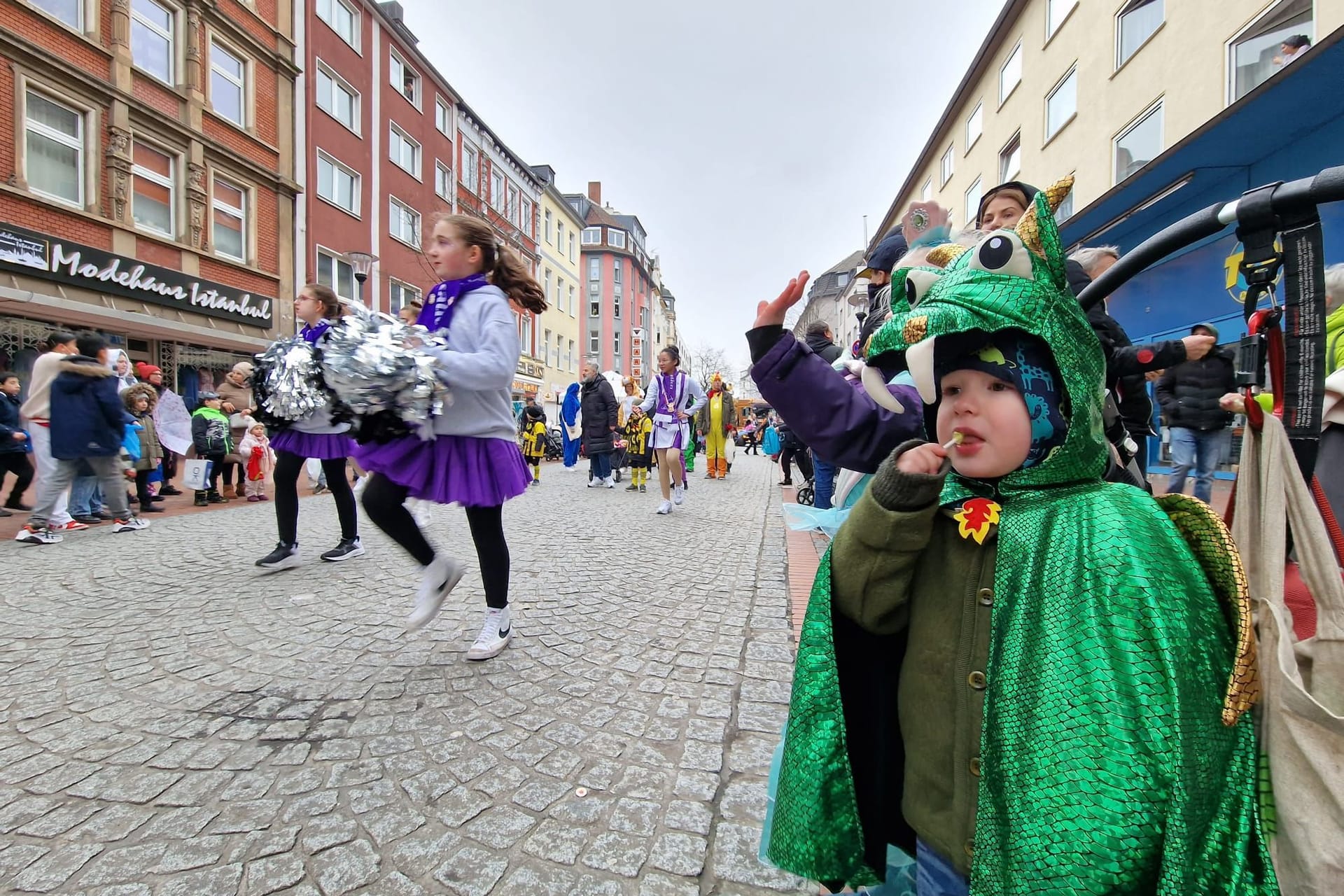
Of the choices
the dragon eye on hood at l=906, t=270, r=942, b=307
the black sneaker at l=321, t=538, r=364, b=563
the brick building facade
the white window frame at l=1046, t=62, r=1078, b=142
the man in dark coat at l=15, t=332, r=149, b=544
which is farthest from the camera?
the white window frame at l=1046, t=62, r=1078, b=142

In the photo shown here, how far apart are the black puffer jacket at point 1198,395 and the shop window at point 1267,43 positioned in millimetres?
4847

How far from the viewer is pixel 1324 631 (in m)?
0.84

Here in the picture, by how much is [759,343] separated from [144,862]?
6.35ft

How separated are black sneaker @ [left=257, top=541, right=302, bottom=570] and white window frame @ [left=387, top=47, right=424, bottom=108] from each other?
21987 millimetres

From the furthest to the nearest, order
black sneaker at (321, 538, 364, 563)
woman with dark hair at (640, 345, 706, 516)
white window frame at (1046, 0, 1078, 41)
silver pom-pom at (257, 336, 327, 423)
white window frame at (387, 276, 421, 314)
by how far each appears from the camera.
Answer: white window frame at (387, 276, 421, 314) → white window frame at (1046, 0, 1078, 41) → woman with dark hair at (640, 345, 706, 516) → black sneaker at (321, 538, 364, 563) → silver pom-pom at (257, 336, 327, 423)

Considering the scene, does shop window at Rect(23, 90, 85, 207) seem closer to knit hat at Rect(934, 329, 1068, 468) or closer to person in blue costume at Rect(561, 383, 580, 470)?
person in blue costume at Rect(561, 383, 580, 470)

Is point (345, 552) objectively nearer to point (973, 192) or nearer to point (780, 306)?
point (780, 306)

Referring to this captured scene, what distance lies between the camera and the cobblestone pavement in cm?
155

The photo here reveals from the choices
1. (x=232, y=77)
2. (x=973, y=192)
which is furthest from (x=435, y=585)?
(x=973, y=192)

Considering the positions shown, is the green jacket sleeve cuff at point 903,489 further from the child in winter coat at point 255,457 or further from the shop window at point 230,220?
the shop window at point 230,220

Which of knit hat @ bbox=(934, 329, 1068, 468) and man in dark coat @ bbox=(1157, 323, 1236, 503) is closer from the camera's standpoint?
knit hat @ bbox=(934, 329, 1068, 468)

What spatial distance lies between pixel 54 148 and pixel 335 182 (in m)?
7.50

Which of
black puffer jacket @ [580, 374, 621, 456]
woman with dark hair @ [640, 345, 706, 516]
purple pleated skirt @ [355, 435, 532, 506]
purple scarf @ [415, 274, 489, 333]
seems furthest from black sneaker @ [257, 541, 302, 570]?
black puffer jacket @ [580, 374, 621, 456]

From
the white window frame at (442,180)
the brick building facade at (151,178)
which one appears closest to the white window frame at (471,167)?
the white window frame at (442,180)
